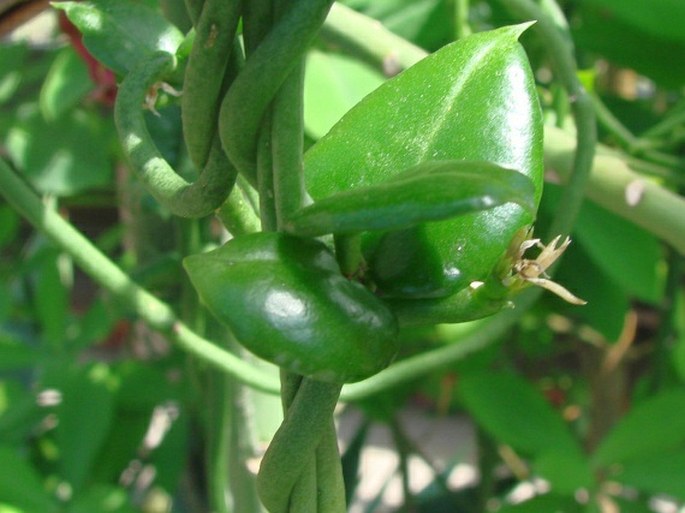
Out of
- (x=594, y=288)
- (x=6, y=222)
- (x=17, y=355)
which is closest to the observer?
(x=594, y=288)

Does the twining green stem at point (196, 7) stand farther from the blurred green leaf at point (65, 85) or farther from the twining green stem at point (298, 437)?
the blurred green leaf at point (65, 85)

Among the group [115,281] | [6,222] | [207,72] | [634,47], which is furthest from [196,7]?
[6,222]

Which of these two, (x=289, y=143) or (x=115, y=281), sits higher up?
(x=289, y=143)

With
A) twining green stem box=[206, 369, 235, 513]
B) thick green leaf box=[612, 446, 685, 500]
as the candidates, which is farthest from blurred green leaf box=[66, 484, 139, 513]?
thick green leaf box=[612, 446, 685, 500]

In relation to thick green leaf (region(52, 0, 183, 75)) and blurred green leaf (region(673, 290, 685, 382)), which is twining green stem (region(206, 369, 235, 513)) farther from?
blurred green leaf (region(673, 290, 685, 382))

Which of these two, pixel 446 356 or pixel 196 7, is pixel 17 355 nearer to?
pixel 446 356

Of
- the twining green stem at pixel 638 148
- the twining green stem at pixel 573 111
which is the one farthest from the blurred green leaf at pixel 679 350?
the twining green stem at pixel 573 111

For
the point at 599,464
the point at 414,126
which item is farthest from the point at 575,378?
the point at 414,126

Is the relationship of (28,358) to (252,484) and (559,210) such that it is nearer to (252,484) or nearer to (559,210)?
(252,484)
